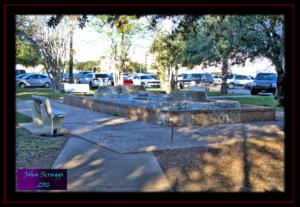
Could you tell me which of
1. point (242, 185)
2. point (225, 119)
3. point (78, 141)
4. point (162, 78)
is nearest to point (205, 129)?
point (225, 119)

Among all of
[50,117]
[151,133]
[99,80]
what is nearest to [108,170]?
[151,133]

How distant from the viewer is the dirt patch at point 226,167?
4465 mm

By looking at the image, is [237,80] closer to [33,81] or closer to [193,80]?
[193,80]

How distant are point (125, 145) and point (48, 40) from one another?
56.3 ft

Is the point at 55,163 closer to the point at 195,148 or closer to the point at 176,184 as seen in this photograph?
the point at 176,184

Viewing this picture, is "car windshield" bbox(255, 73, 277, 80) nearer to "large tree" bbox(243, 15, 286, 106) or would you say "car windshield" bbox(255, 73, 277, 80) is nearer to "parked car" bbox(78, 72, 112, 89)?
"large tree" bbox(243, 15, 286, 106)

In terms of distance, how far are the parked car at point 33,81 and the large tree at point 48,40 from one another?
1076cm

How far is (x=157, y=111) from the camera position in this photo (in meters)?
9.16

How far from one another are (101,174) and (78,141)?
230 centimetres

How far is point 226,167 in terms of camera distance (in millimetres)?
5215

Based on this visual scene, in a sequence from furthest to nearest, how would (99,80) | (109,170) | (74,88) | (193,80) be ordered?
(193,80) → (99,80) → (74,88) → (109,170)

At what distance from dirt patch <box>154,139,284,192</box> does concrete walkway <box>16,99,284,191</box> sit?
259mm

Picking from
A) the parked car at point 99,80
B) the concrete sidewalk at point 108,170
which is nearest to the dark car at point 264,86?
the parked car at point 99,80

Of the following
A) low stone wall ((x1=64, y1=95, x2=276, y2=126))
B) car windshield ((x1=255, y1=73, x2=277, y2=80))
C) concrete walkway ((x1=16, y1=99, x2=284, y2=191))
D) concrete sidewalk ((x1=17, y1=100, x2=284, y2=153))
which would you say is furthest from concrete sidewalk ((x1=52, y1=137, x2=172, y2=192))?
car windshield ((x1=255, y1=73, x2=277, y2=80))
